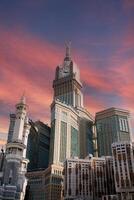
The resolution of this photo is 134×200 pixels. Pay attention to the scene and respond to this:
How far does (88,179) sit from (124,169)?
99.8ft

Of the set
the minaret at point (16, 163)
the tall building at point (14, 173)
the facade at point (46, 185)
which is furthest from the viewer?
the facade at point (46, 185)

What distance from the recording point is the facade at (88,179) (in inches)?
6161

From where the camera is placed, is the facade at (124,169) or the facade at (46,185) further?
the facade at (46,185)

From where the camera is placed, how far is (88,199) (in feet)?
499

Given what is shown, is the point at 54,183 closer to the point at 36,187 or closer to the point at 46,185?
the point at 46,185

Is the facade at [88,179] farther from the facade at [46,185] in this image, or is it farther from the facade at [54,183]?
the facade at [46,185]

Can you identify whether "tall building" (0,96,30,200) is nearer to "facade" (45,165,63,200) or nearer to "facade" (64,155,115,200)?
"facade" (64,155,115,200)

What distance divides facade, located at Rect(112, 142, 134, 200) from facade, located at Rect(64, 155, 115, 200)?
2269 centimetres

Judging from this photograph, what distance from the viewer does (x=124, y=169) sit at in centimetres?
14000

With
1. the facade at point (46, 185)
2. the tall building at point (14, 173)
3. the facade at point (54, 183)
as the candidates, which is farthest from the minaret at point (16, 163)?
the facade at point (46, 185)

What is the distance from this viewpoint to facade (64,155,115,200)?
513 ft

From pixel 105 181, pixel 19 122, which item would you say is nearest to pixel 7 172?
pixel 19 122

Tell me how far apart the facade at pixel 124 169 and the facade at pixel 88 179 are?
2269cm

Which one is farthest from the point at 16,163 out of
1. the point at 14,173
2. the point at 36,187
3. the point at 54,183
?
the point at 36,187
